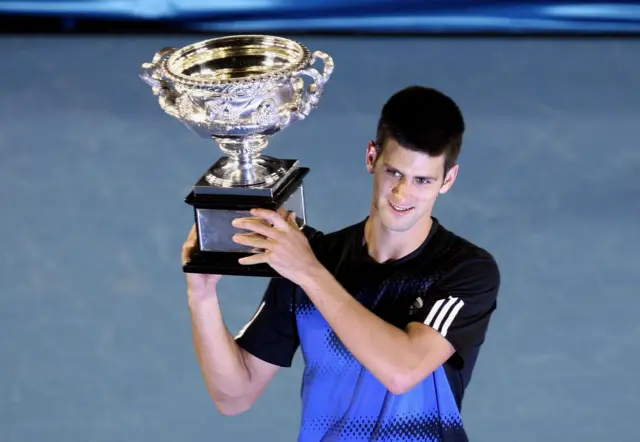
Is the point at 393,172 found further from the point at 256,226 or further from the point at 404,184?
the point at 256,226

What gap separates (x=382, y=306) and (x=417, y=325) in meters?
0.12

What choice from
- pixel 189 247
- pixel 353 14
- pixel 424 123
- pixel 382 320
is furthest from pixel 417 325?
pixel 353 14

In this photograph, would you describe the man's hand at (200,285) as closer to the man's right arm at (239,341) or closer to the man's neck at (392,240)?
the man's right arm at (239,341)

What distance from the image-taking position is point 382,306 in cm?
259

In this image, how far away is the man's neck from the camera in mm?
2572

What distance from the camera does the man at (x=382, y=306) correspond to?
7.82 feet

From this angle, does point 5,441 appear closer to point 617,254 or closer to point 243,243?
point 243,243

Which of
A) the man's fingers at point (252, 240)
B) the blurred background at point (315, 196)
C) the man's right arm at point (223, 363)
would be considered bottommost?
the blurred background at point (315, 196)

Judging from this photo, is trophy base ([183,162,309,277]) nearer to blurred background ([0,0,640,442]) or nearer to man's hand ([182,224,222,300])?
man's hand ([182,224,222,300])

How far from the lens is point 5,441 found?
4297mm

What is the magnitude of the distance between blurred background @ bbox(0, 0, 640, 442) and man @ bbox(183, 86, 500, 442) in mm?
1646

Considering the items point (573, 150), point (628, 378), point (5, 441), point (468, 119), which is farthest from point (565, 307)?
point (5, 441)

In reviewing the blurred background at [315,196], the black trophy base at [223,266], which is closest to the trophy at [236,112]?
the black trophy base at [223,266]

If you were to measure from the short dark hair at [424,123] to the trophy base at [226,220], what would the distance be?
27cm
